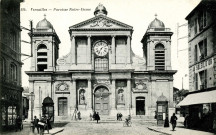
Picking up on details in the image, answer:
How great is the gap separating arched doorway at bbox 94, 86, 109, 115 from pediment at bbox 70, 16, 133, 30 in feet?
30.3

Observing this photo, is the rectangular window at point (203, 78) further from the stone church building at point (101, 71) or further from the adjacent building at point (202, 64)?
the stone church building at point (101, 71)

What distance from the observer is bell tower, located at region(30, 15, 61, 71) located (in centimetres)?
5225

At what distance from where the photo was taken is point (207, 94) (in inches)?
1057

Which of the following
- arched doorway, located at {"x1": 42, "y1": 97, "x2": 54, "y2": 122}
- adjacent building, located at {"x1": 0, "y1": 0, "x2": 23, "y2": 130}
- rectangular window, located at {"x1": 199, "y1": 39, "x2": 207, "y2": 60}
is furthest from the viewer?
arched doorway, located at {"x1": 42, "y1": 97, "x2": 54, "y2": 122}

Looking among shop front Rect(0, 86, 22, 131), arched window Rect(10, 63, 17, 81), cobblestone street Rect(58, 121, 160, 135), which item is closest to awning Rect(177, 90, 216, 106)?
cobblestone street Rect(58, 121, 160, 135)

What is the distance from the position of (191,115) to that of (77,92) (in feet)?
76.1

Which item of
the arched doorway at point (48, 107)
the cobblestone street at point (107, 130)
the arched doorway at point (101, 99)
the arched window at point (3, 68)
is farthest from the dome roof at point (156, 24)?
the arched window at point (3, 68)

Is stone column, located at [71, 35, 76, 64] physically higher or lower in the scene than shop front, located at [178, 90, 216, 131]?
higher

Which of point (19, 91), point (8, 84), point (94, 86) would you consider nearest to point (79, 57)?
point (94, 86)

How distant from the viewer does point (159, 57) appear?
5297cm

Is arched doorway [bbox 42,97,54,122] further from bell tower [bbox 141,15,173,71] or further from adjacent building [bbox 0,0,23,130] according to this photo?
bell tower [bbox 141,15,173,71]

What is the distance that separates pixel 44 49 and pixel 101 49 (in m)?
8.67

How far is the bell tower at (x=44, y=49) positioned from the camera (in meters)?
52.2

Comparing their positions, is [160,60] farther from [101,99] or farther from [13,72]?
[13,72]
